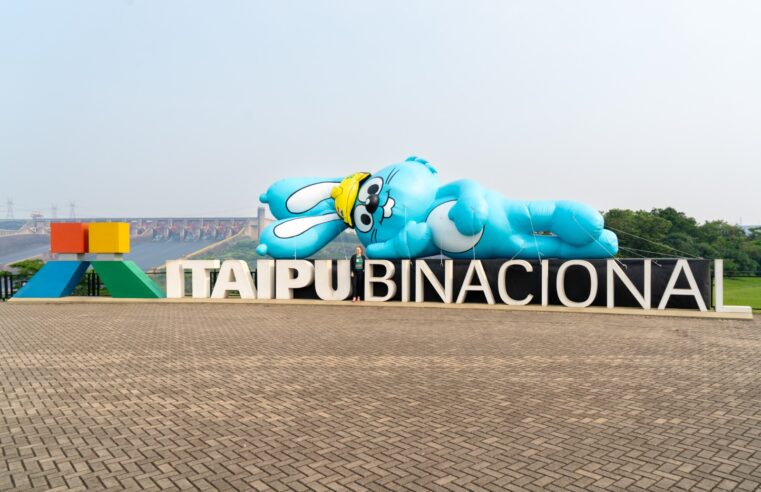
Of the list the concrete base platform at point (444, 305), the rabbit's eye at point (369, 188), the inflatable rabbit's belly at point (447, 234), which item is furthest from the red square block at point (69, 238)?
the inflatable rabbit's belly at point (447, 234)

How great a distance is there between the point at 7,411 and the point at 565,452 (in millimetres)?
5736

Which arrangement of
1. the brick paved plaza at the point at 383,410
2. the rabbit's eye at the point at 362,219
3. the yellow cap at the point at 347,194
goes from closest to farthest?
the brick paved plaza at the point at 383,410, the rabbit's eye at the point at 362,219, the yellow cap at the point at 347,194

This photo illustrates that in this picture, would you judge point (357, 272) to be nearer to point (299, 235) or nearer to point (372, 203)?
point (372, 203)

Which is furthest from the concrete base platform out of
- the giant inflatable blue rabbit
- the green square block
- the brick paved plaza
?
the brick paved plaza

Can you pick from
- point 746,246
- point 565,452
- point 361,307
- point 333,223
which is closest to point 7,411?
point 565,452

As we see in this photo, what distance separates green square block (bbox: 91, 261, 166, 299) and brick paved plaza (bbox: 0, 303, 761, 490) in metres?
7.73

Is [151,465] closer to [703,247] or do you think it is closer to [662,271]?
[662,271]

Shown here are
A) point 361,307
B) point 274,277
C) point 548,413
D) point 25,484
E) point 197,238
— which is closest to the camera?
point 25,484

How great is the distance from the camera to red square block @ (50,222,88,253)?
19.0 metres

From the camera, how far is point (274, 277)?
60.3 feet

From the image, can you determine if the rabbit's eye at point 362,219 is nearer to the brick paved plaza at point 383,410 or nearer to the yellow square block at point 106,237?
the brick paved plaza at point 383,410

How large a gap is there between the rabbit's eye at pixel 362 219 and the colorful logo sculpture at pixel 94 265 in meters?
7.52

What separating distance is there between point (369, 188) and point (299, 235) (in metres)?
3.08

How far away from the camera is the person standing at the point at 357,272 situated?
1727 cm
